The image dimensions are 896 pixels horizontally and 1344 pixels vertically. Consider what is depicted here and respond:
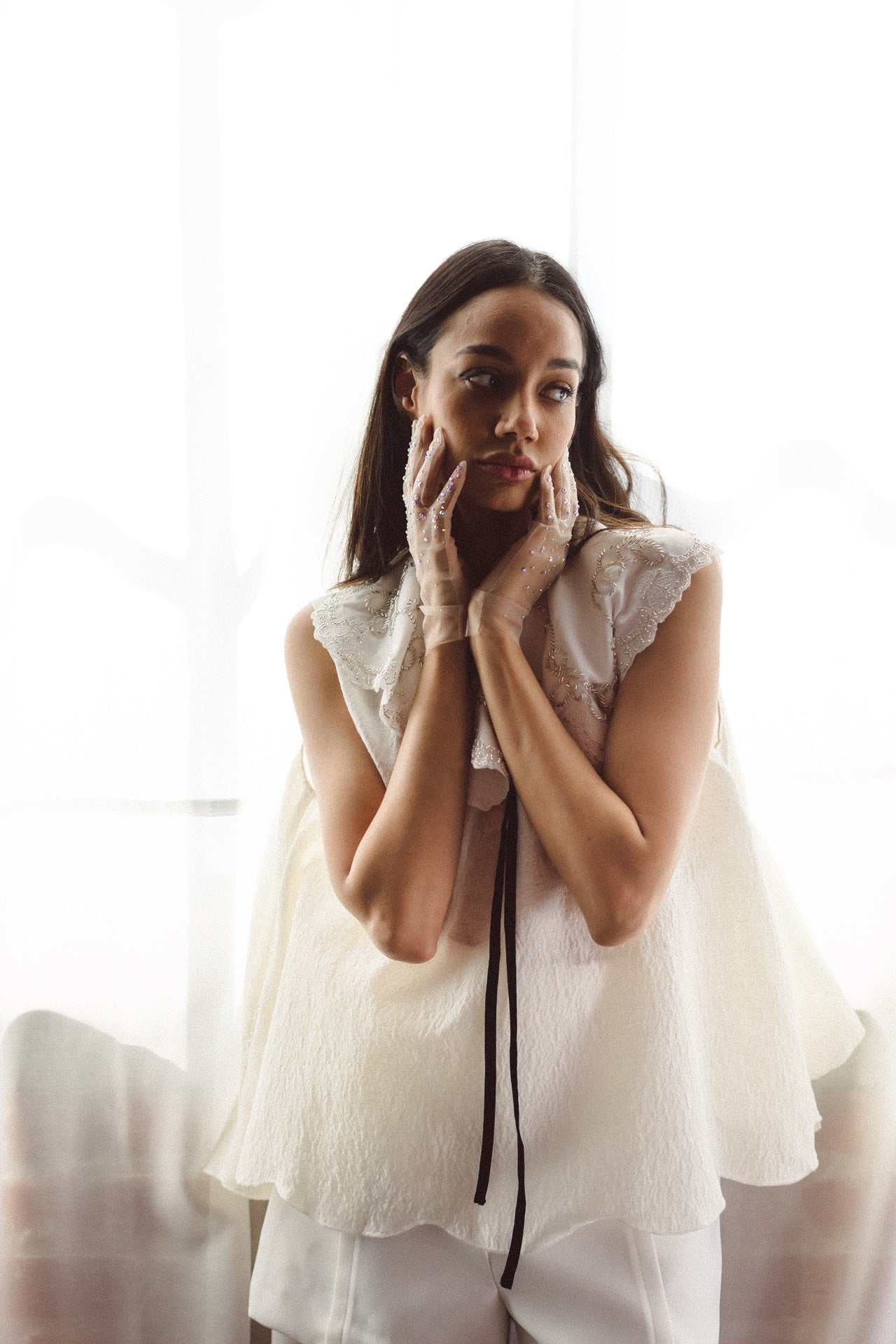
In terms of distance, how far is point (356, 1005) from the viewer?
0.97 metres

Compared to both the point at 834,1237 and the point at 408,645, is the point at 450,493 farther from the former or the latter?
the point at 834,1237

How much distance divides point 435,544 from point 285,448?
0.29 metres

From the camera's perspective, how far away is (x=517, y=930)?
926 millimetres

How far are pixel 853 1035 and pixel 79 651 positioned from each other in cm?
101

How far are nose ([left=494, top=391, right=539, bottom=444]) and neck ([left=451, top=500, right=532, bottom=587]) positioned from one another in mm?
136

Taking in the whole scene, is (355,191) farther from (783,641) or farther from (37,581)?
(783,641)

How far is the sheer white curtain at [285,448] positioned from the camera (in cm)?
119

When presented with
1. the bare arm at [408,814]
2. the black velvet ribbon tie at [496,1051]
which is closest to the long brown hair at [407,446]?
the bare arm at [408,814]

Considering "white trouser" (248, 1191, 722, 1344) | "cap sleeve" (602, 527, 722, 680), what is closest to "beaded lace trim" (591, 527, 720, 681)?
"cap sleeve" (602, 527, 722, 680)

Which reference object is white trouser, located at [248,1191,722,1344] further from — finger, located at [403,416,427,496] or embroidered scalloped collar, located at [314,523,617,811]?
finger, located at [403,416,427,496]

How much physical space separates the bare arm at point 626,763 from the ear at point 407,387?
31 centimetres

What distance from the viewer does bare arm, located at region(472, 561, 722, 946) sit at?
2.82ft

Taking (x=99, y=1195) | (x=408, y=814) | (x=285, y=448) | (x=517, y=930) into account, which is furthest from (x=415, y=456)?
(x=99, y=1195)

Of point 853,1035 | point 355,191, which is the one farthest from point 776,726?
point 355,191
